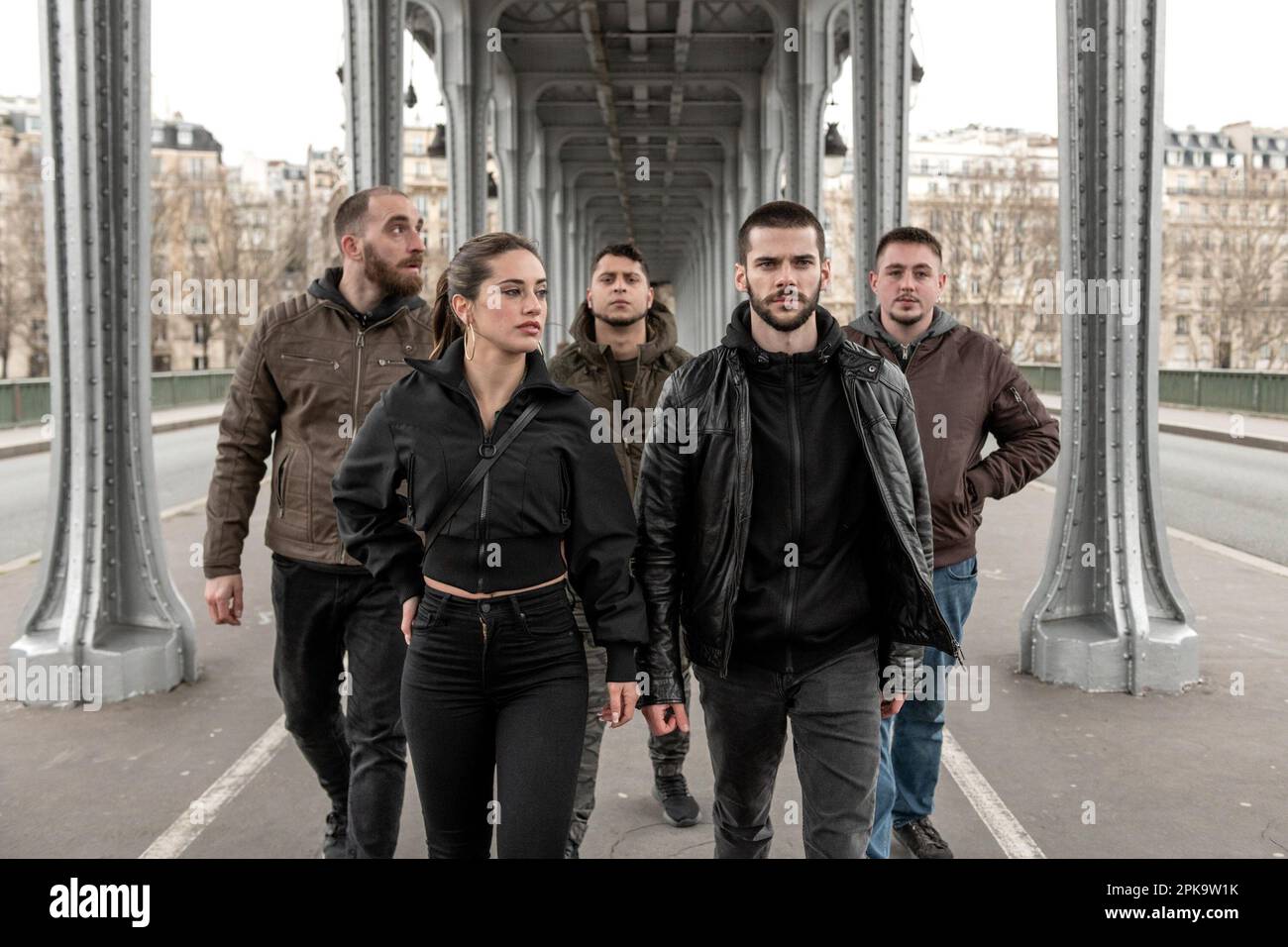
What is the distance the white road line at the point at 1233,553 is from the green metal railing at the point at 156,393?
2222cm

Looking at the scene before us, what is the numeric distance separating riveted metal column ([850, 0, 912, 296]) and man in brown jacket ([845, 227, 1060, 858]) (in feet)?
18.1

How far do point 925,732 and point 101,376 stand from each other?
4.93m

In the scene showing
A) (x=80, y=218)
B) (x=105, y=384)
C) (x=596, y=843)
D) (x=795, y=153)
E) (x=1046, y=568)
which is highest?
(x=795, y=153)

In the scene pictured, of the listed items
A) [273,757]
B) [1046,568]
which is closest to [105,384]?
[273,757]

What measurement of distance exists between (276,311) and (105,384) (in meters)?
3.34

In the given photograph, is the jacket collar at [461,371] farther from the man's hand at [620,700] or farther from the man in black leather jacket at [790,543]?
the man's hand at [620,700]

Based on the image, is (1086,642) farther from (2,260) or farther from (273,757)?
(2,260)

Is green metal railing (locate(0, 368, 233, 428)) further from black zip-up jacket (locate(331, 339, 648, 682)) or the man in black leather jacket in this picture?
the man in black leather jacket

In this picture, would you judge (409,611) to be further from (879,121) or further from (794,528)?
(879,121)

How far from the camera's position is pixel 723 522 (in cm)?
310

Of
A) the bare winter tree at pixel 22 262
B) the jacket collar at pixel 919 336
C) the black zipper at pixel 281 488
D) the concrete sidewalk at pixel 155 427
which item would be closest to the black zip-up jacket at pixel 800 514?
the jacket collar at pixel 919 336

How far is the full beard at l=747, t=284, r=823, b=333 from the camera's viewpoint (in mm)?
3096

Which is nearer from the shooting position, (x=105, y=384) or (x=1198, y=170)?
(x=105, y=384)

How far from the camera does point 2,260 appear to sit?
44.6 meters
